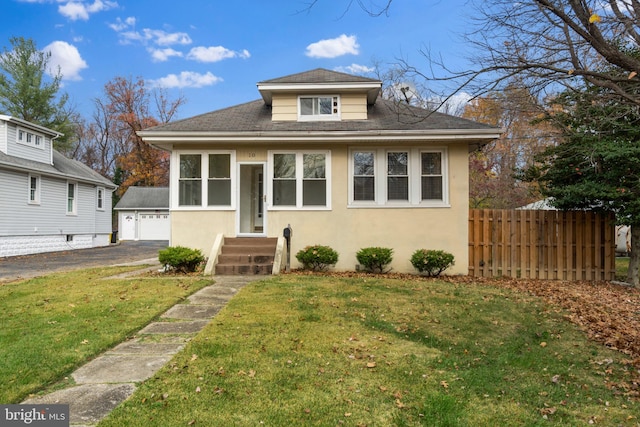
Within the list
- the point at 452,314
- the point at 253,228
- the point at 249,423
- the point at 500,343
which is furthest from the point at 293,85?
the point at 249,423

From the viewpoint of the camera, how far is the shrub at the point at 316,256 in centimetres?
957

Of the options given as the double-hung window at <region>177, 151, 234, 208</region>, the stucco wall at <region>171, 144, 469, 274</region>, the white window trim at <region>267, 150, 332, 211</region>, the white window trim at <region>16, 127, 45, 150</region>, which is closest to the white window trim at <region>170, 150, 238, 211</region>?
the double-hung window at <region>177, 151, 234, 208</region>

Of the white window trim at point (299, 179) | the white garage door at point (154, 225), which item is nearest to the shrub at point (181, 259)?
the white window trim at point (299, 179)

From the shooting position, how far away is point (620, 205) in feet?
30.1

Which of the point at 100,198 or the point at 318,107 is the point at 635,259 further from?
the point at 100,198

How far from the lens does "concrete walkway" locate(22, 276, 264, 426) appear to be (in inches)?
112

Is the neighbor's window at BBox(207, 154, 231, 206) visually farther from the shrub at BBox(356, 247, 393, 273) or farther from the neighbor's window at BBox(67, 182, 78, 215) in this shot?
the neighbor's window at BBox(67, 182, 78, 215)

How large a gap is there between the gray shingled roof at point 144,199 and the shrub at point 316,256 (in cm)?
2094

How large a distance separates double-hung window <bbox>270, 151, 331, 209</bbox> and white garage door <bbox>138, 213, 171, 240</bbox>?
68.1 feet

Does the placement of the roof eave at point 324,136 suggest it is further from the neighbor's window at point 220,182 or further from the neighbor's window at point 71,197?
the neighbor's window at point 71,197

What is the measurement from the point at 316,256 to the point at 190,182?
4.20 metres

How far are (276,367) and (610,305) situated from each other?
6.63 metres

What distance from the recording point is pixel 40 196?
17562 mm

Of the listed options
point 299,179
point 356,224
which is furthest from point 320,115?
point 356,224
